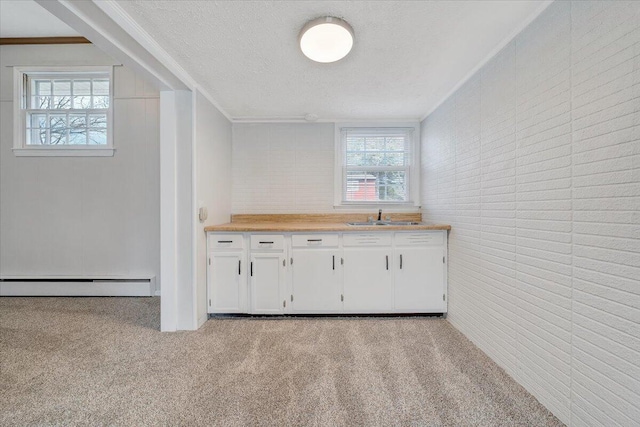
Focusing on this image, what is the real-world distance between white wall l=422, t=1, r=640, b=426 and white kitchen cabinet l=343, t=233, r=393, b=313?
2.54ft

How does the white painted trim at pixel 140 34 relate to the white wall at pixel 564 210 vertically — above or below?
above

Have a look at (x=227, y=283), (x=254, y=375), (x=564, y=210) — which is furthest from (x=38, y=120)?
(x=564, y=210)

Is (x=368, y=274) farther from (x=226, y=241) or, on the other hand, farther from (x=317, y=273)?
(x=226, y=241)

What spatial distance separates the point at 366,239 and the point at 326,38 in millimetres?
1745

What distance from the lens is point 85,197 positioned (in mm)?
3340

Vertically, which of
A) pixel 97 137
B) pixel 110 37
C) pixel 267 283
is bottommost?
pixel 267 283

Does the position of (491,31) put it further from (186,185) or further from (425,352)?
(186,185)

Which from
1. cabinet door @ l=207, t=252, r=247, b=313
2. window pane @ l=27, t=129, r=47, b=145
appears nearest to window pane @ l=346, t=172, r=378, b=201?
cabinet door @ l=207, t=252, r=247, b=313

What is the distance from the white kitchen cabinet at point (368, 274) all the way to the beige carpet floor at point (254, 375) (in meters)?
0.17

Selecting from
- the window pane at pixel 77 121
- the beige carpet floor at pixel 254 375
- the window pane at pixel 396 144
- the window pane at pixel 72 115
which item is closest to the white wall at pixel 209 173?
the beige carpet floor at pixel 254 375

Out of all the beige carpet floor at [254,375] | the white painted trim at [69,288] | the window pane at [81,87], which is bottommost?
the beige carpet floor at [254,375]

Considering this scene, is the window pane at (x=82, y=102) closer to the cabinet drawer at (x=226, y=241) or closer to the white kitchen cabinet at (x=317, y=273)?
the cabinet drawer at (x=226, y=241)

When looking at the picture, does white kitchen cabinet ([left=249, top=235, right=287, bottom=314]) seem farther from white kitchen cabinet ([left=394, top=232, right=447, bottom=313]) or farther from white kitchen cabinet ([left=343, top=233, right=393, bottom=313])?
white kitchen cabinet ([left=394, top=232, right=447, bottom=313])

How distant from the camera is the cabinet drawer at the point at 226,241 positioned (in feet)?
8.60
